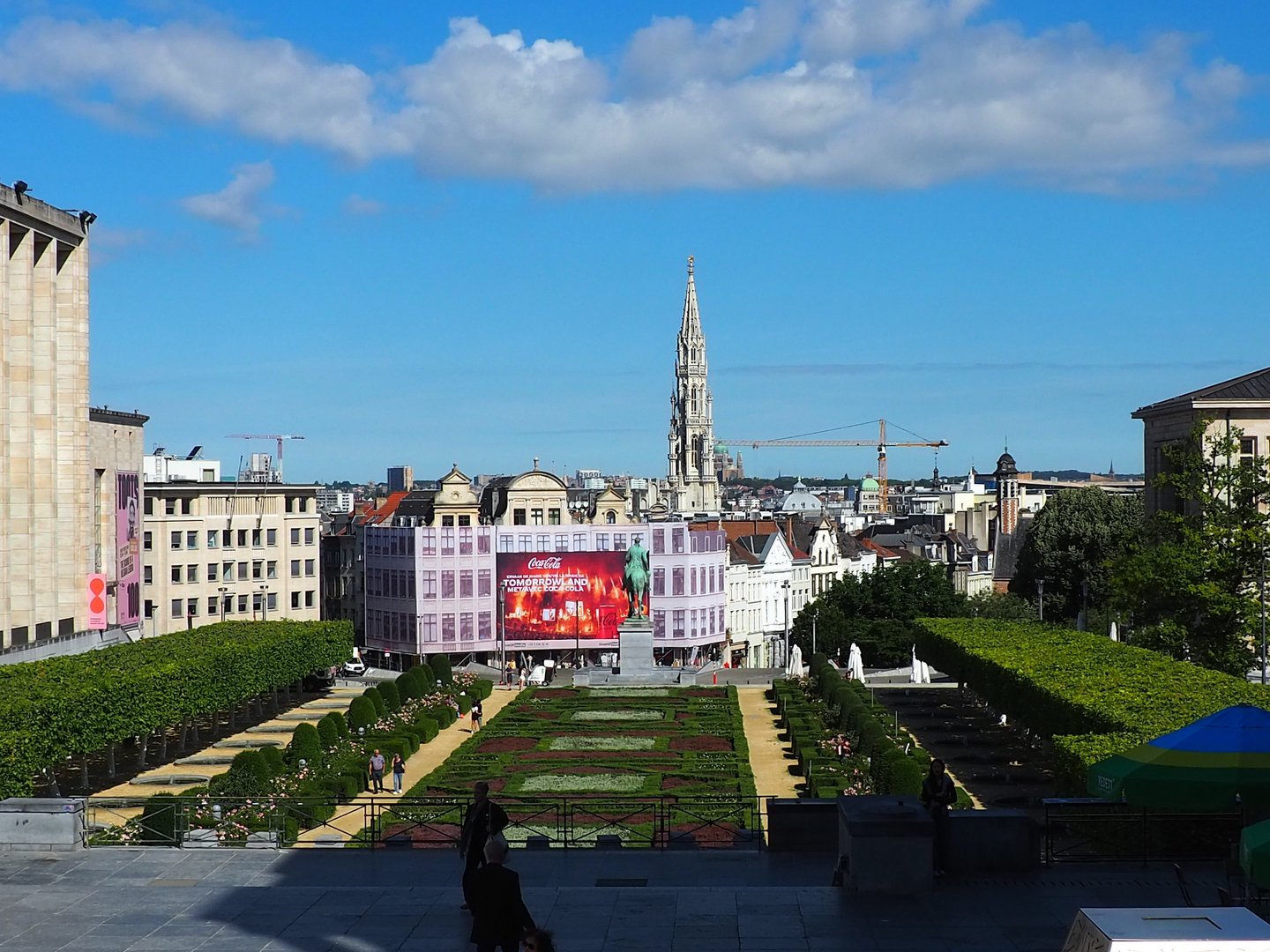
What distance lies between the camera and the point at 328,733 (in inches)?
2484

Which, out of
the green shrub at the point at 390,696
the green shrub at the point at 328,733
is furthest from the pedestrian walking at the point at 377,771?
the green shrub at the point at 390,696

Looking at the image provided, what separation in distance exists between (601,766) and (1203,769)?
3758 cm

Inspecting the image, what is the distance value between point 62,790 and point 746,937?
3936 centimetres

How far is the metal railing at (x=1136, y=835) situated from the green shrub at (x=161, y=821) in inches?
628

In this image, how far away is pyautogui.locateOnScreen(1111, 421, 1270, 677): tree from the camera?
6316 cm

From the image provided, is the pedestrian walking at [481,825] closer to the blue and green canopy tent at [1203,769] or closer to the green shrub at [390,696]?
the blue and green canopy tent at [1203,769]

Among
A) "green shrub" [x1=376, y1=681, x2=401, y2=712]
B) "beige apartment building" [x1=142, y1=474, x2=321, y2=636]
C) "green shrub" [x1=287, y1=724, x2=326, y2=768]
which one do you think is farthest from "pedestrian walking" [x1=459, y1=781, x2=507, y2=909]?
"beige apartment building" [x1=142, y1=474, x2=321, y2=636]

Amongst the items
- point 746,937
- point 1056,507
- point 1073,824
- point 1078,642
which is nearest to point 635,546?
point 1078,642

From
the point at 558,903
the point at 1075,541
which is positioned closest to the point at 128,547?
the point at 1075,541

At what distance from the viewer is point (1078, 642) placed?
72562 millimetres

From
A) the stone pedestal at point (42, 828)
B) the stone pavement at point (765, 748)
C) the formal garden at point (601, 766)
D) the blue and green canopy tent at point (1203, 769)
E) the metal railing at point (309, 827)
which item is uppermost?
the blue and green canopy tent at point (1203, 769)

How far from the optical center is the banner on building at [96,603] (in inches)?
3159

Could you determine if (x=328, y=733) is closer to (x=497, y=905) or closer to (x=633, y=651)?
(x=633, y=651)

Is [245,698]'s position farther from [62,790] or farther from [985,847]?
[985,847]
